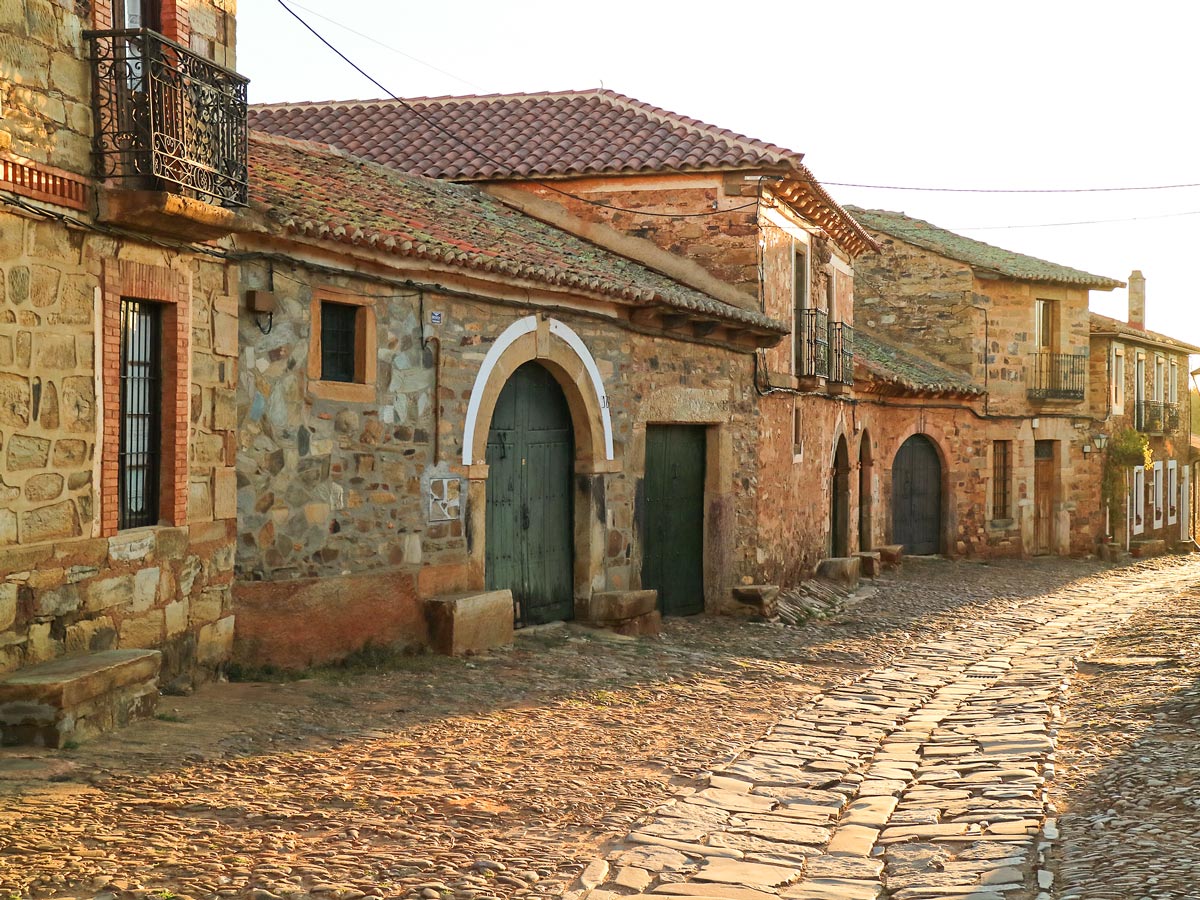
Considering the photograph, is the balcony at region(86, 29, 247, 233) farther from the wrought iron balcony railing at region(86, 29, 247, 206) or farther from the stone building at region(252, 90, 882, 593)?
the stone building at region(252, 90, 882, 593)

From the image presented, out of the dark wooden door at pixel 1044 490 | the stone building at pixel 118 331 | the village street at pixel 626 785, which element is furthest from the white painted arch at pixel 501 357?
the dark wooden door at pixel 1044 490

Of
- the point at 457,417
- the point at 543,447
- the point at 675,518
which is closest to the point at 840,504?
the point at 675,518

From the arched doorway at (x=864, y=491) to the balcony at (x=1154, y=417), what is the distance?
10700 mm

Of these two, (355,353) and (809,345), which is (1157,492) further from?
(355,353)

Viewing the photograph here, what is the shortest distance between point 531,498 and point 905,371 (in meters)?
13.5

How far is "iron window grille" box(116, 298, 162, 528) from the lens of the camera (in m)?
7.21

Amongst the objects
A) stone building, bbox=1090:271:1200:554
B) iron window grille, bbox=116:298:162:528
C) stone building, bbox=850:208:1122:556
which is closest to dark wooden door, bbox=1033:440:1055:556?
stone building, bbox=850:208:1122:556

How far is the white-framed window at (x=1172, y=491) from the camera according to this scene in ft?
106

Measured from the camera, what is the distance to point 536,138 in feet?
51.2

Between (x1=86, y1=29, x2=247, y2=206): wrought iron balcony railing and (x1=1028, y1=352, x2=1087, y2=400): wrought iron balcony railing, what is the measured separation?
69.5 feet

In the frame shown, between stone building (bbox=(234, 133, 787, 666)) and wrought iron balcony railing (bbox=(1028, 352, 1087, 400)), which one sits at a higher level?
wrought iron balcony railing (bbox=(1028, 352, 1087, 400))

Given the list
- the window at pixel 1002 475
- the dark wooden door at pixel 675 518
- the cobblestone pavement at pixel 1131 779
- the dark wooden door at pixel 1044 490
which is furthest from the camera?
the dark wooden door at pixel 1044 490

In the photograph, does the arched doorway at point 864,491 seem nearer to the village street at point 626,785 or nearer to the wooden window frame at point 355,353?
the village street at point 626,785

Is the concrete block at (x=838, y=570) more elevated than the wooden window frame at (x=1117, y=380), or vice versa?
the wooden window frame at (x=1117, y=380)
